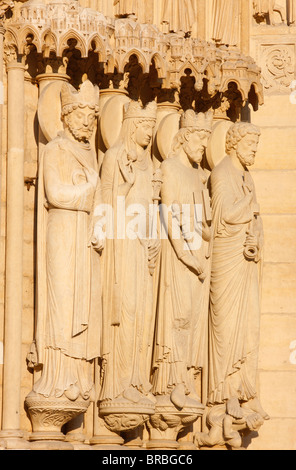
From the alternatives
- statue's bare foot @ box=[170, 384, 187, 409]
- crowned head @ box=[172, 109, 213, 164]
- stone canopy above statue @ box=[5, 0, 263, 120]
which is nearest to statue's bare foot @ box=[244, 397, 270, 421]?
statue's bare foot @ box=[170, 384, 187, 409]

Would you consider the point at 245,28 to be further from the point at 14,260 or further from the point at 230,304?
the point at 14,260

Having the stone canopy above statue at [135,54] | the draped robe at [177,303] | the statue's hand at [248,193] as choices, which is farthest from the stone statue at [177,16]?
the statue's hand at [248,193]

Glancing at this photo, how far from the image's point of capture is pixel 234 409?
44.0ft

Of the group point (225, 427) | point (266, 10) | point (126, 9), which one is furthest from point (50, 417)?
point (266, 10)

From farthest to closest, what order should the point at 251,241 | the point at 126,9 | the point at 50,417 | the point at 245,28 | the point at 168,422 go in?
1. the point at 245,28
2. the point at 251,241
3. the point at 126,9
4. the point at 168,422
5. the point at 50,417

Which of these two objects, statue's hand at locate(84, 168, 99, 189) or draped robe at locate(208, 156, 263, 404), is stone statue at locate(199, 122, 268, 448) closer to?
draped robe at locate(208, 156, 263, 404)

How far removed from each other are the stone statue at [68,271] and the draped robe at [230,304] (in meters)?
1.41

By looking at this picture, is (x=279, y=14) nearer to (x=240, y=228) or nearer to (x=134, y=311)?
(x=240, y=228)

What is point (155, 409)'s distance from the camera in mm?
12914

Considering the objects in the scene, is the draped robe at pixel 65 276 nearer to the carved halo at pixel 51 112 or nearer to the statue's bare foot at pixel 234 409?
the carved halo at pixel 51 112

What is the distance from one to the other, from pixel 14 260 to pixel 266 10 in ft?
11.4

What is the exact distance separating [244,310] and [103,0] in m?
2.47

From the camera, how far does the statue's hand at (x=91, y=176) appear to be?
1229 centimetres
